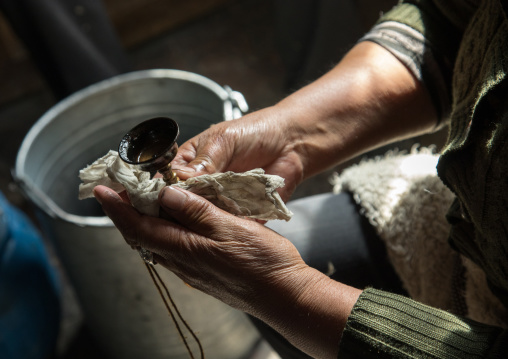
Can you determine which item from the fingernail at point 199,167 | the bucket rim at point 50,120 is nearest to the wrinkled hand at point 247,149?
the fingernail at point 199,167

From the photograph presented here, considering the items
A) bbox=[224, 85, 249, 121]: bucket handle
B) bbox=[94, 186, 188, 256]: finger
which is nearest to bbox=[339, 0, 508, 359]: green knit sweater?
bbox=[94, 186, 188, 256]: finger

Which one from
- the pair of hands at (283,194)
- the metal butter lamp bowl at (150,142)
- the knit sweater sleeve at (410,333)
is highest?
the metal butter lamp bowl at (150,142)

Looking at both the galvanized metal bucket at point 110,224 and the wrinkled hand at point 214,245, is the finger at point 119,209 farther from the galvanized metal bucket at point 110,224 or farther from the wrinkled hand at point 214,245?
the galvanized metal bucket at point 110,224

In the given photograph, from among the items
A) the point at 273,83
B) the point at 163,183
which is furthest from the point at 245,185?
the point at 273,83

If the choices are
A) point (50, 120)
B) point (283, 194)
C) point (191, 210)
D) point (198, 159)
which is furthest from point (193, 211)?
point (50, 120)

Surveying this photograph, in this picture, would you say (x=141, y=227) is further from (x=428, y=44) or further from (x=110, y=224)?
(x=428, y=44)

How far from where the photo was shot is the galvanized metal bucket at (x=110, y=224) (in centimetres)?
90

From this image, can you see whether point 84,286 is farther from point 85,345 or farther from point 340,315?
point 340,315

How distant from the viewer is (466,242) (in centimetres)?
63

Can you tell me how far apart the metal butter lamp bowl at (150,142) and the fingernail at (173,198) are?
0.10 ft

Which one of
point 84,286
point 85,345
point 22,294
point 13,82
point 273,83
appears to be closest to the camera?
point 84,286

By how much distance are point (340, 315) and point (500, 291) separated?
210 mm

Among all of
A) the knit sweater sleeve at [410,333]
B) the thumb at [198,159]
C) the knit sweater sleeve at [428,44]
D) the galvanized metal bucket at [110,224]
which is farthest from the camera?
the galvanized metal bucket at [110,224]

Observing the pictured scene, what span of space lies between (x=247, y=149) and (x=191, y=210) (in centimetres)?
19
